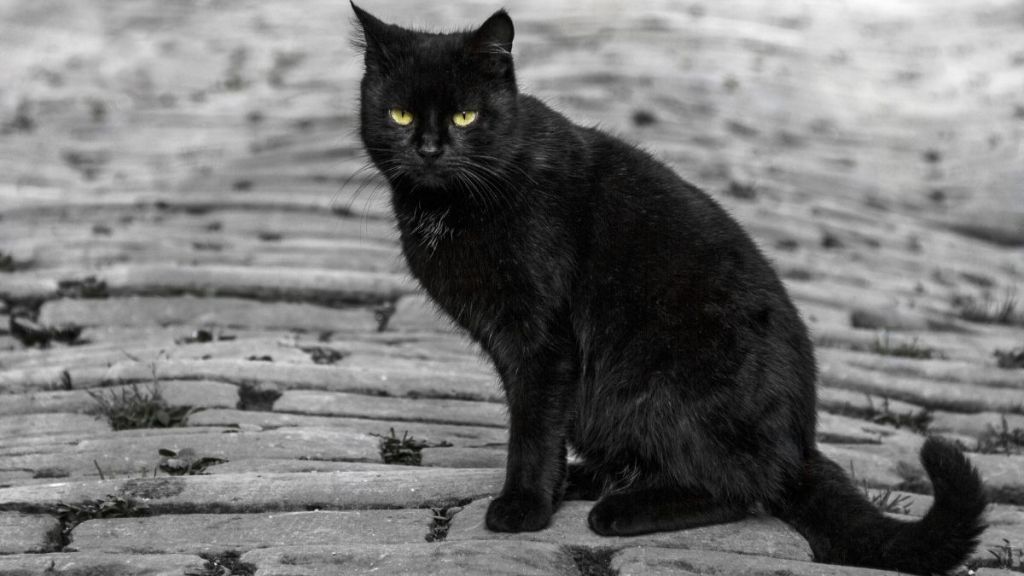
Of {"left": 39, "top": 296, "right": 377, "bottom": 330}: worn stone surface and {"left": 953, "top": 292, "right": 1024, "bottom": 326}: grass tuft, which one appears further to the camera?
{"left": 953, "top": 292, "right": 1024, "bottom": 326}: grass tuft

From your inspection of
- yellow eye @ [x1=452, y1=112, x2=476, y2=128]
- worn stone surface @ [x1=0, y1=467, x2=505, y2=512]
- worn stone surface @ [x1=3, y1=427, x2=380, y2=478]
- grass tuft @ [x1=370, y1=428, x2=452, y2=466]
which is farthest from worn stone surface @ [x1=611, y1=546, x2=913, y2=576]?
yellow eye @ [x1=452, y1=112, x2=476, y2=128]

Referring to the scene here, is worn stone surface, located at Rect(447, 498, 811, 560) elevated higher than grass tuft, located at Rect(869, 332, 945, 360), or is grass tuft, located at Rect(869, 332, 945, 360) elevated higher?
grass tuft, located at Rect(869, 332, 945, 360)

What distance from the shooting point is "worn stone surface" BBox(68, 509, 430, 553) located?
2.63 meters

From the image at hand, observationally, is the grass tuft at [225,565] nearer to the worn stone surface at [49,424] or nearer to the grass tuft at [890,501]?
the worn stone surface at [49,424]

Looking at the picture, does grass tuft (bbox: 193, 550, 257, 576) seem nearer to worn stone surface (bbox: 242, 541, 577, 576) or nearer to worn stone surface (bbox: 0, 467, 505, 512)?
worn stone surface (bbox: 242, 541, 577, 576)

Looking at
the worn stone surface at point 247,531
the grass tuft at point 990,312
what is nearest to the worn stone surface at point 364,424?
the worn stone surface at point 247,531

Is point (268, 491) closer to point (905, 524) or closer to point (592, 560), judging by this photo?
point (592, 560)

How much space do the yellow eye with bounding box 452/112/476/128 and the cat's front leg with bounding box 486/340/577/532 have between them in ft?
2.30

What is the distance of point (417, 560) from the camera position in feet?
8.00

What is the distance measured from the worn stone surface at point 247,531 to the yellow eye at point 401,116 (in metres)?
1.14

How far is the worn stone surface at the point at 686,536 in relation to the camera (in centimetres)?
272

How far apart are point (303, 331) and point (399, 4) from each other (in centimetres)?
795

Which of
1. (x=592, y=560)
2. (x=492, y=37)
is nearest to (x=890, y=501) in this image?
(x=592, y=560)

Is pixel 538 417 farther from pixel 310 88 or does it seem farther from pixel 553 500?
pixel 310 88
